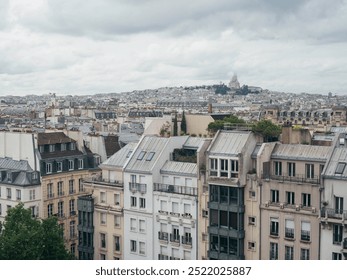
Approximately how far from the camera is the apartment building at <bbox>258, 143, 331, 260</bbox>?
4516 cm

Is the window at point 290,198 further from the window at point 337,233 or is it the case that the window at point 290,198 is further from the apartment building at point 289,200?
the window at point 337,233

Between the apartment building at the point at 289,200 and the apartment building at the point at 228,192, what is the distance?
3.91 ft

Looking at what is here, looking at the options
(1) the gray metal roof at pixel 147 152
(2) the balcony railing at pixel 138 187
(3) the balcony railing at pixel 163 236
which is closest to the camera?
(3) the balcony railing at pixel 163 236

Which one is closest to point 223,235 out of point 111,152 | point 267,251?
point 267,251

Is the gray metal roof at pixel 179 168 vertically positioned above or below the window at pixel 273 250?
above

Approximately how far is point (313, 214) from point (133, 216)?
16024mm

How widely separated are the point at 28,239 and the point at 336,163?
2307 centimetres

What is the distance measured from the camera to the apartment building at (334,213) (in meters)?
43.2

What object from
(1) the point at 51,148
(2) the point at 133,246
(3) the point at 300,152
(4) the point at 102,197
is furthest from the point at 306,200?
(1) the point at 51,148

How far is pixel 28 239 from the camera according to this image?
50688mm

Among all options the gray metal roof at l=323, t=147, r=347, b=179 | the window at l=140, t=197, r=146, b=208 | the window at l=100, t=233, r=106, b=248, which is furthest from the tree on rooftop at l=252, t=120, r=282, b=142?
the window at l=100, t=233, r=106, b=248

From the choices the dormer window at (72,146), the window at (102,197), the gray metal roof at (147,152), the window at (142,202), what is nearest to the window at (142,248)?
the window at (142,202)

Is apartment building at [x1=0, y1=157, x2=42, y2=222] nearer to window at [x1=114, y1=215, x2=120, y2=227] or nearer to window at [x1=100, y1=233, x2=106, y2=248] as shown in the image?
window at [x1=100, y1=233, x2=106, y2=248]

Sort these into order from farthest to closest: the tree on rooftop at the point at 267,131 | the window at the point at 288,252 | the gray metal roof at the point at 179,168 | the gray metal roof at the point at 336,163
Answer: the gray metal roof at the point at 179,168, the tree on rooftop at the point at 267,131, the window at the point at 288,252, the gray metal roof at the point at 336,163
